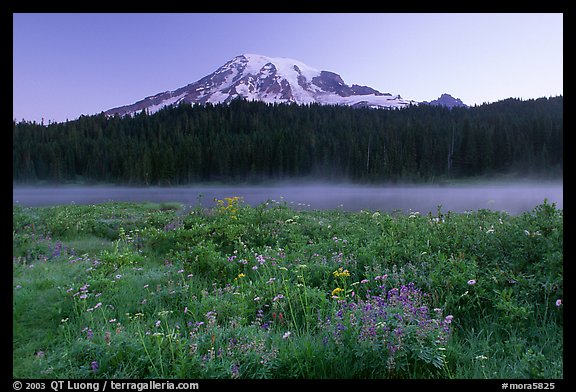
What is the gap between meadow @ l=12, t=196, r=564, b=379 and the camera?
6.72 feet

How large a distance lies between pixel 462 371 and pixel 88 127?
96.2 m

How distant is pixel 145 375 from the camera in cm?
214

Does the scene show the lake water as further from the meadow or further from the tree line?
the tree line

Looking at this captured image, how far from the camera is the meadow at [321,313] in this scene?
2.05 metres

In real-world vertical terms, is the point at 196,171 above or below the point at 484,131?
below

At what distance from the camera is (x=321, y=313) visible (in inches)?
107

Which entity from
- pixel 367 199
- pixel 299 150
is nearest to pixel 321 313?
pixel 367 199

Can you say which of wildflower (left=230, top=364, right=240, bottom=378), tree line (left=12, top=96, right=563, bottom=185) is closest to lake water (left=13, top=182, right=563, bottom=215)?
wildflower (left=230, top=364, right=240, bottom=378)

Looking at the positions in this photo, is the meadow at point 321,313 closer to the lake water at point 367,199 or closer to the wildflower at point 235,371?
the wildflower at point 235,371

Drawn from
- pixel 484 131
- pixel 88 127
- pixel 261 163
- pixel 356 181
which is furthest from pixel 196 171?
pixel 484 131

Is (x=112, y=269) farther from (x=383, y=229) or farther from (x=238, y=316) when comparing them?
(x=383, y=229)

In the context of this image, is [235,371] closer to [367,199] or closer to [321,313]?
[321,313]

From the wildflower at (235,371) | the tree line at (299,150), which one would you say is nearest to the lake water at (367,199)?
the wildflower at (235,371)

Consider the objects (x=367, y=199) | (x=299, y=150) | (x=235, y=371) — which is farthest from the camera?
(x=299, y=150)
